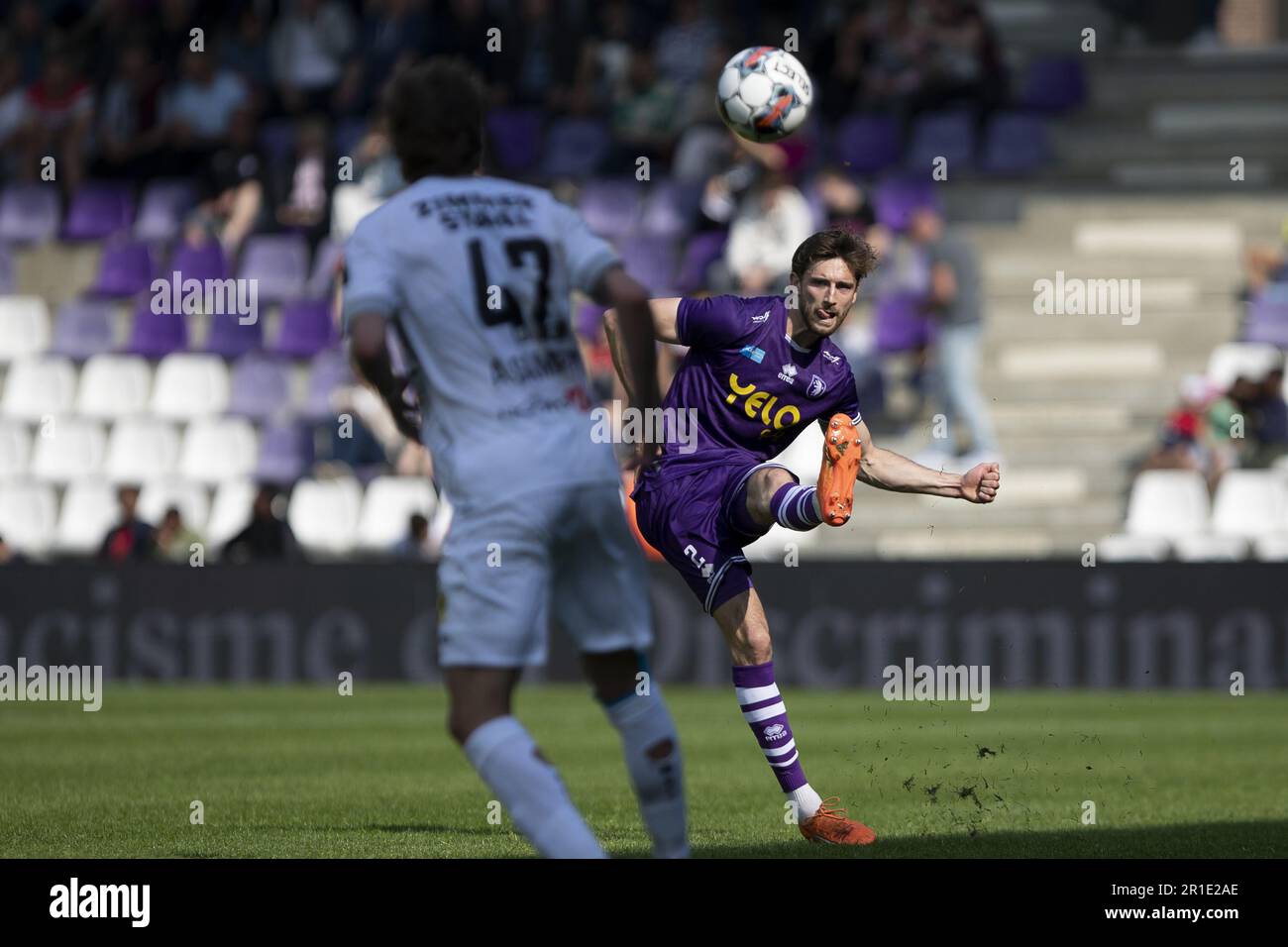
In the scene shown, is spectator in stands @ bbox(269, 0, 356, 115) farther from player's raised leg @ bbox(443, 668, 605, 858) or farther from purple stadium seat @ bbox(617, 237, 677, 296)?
player's raised leg @ bbox(443, 668, 605, 858)

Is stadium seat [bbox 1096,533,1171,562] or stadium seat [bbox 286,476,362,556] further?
stadium seat [bbox 286,476,362,556]

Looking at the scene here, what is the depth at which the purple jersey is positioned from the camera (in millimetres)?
8852

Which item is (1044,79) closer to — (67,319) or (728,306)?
(67,319)

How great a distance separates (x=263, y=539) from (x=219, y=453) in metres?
2.94

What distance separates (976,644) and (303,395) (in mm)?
8331

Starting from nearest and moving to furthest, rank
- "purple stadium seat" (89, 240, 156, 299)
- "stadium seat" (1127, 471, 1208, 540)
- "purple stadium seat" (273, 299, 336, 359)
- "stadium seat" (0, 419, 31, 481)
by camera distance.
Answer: "stadium seat" (1127, 471, 1208, 540) → "stadium seat" (0, 419, 31, 481) → "purple stadium seat" (273, 299, 336, 359) → "purple stadium seat" (89, 240, 156, 299)

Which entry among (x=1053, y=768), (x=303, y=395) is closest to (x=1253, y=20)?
(x=303, y=395)

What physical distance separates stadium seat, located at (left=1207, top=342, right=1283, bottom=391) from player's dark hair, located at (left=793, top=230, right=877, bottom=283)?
1159 cm

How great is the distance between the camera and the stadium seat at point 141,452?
71.4 feet

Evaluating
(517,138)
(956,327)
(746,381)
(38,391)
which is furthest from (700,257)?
(746,381)

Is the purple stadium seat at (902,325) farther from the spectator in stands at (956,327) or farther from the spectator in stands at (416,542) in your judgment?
the spectator in stands at (416,542)

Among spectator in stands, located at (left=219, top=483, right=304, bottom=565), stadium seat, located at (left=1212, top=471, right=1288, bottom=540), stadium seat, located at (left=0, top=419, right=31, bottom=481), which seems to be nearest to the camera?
stadium seat, located at (left=1212, top=471, right=1288, bottom=540)

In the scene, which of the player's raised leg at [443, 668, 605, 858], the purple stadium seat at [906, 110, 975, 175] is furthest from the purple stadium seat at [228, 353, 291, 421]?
the player's raised leg at [443, 668, 605, 858]

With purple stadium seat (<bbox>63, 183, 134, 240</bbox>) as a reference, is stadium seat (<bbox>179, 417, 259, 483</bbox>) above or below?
below
